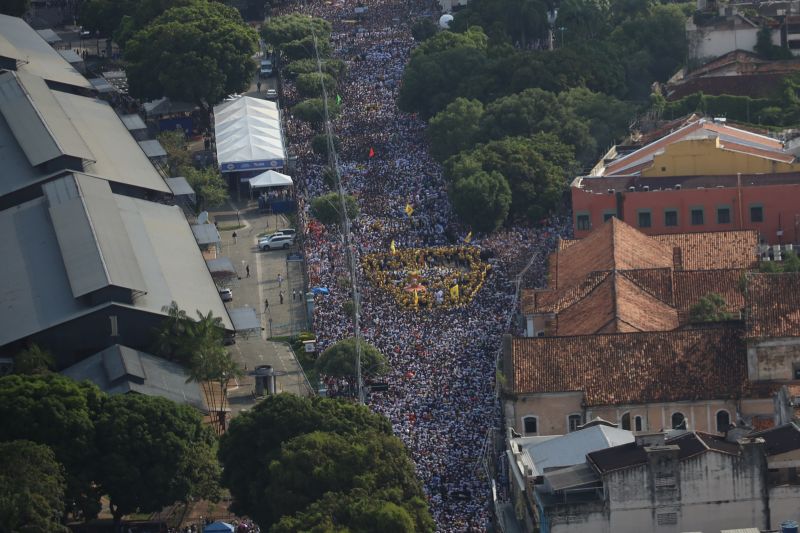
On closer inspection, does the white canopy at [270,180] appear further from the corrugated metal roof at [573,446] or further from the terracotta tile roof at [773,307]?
the corrugated metal roof at [573,446]

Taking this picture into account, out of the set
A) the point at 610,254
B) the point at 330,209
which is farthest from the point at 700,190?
the point at 330,209

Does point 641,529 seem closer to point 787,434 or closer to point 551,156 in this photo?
point 787,434

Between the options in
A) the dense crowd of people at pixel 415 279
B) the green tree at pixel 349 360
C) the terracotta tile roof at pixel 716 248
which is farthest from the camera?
the terracotta tile roof at pixel 716 248

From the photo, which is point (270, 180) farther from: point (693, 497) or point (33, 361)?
point (693, 497)

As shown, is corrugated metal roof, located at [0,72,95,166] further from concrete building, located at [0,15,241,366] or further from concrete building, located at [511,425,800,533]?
concrete building, located at [511,425,800,533]

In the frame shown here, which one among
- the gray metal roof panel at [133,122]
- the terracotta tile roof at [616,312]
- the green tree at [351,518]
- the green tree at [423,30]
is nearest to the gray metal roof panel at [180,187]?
the gray metal roof panel at [133,122]

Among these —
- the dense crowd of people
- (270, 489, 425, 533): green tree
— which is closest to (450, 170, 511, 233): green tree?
the dense crowd of people

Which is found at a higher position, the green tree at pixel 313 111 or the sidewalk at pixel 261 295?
the green tree at pixel 313 111
